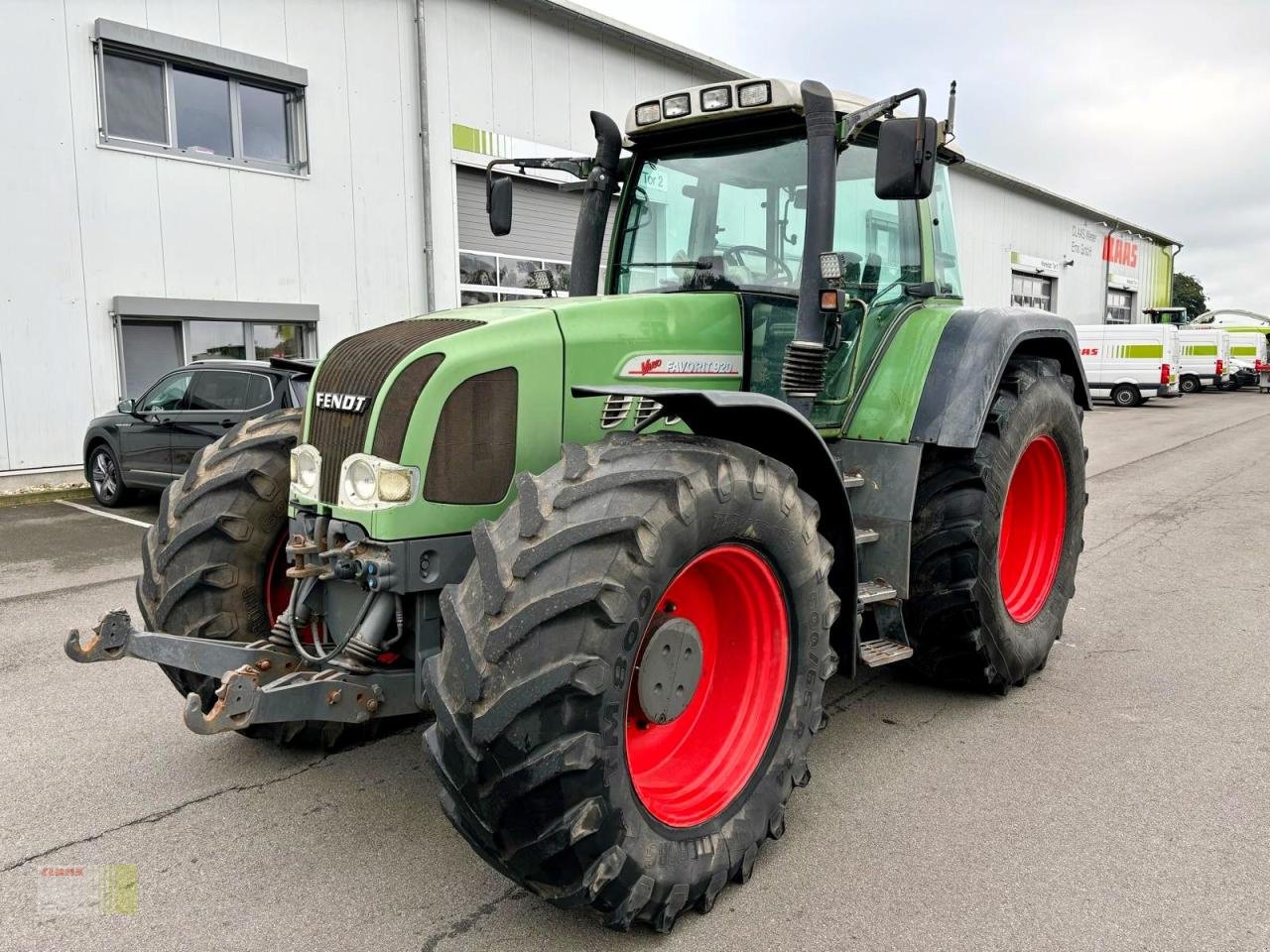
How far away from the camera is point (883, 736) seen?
3.91 m

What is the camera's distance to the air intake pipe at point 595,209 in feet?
14.0

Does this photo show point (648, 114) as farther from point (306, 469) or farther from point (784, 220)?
point (306, 469)

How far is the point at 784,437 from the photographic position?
3.17 meters

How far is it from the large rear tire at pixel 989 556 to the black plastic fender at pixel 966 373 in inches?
6.5

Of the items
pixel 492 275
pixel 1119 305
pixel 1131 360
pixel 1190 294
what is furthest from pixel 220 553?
pixel 1190 294

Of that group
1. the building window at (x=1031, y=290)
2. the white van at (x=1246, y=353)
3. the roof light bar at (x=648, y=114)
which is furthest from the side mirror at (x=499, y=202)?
the white van at (x=1246, y=353)

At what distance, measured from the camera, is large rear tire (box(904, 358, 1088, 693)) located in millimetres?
3994

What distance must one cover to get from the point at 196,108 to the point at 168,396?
14.7 feet

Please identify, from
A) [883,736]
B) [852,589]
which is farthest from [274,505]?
[883,736]

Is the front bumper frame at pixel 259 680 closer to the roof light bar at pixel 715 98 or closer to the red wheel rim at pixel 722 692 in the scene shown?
the red wheel rim at pixel 722 692

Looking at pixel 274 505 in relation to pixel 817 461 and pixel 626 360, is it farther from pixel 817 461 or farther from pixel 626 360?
pixel 817 461

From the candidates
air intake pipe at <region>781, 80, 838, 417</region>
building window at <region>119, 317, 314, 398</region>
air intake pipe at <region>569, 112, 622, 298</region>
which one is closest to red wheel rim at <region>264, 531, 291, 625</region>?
air intake pipe at <region>569, 112, 622, 298</region>

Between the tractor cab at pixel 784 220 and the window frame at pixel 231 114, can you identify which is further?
the window frame at pixel 231 114

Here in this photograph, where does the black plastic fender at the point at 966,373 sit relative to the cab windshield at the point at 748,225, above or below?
below
